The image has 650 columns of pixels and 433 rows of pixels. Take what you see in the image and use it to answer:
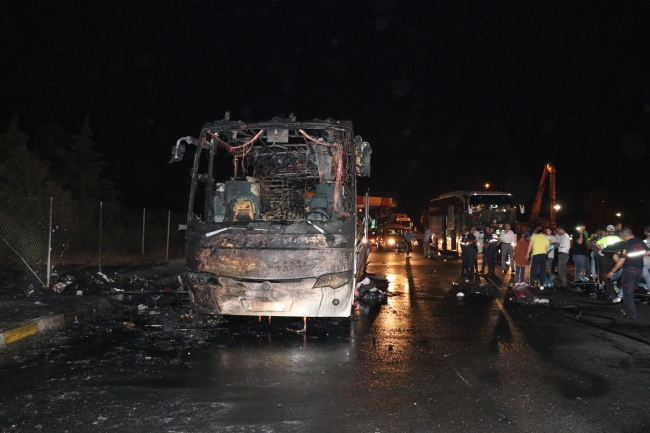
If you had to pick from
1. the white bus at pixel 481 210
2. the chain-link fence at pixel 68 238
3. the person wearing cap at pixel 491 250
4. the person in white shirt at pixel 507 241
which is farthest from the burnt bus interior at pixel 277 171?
the white bus at pixel 481 210

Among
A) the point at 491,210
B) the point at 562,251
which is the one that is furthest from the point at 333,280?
the point at 491,210

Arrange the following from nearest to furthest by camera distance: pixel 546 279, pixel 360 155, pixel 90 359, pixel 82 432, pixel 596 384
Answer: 1. pixel 82 432
2. pixel 596 384
3. pixel 90 359
4. pixel 360 155
5. pixel 546 279

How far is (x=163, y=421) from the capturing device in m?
5.19

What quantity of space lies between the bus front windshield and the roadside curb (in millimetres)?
21283

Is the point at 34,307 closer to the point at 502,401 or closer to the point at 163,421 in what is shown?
the point at 163,421

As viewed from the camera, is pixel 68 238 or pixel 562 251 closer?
pixel 562 251

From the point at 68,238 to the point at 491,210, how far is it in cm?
1968

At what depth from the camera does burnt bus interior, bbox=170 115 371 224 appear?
9.87 metres

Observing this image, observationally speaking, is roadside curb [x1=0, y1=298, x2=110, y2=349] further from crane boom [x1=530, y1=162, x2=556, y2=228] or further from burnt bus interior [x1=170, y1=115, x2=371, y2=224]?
crane boom [x1=530, y1=162, x2=556, y2=228]

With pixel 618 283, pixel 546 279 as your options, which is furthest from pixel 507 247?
pixel 618 283

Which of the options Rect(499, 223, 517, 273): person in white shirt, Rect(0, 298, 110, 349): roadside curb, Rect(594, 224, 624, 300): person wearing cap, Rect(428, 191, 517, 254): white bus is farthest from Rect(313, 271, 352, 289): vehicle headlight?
Rect(428, 191, 517, 254): white bus

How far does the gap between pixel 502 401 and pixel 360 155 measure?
17.0ft

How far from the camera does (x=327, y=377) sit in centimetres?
673

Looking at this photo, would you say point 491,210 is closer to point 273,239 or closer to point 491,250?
point 491,250
